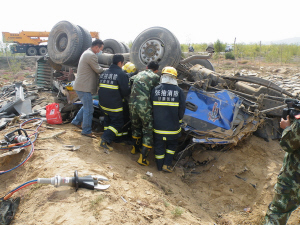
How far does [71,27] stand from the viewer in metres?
5.82

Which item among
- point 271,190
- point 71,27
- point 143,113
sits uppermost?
point 71,27

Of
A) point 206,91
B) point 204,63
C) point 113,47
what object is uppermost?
point 113,47

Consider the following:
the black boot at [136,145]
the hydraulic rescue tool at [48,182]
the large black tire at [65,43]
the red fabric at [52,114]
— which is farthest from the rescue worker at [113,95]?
the large black tire at [65,43]

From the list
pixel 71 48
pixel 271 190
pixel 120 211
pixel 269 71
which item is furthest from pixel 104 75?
pixel 269 71

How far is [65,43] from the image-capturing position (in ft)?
20.1

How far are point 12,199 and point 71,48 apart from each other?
4213mm

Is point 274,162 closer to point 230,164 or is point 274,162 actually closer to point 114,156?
point 230,164

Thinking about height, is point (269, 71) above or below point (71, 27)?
below

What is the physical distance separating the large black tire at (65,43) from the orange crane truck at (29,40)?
12.9 metres

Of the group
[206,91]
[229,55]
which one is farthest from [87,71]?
[229,55]

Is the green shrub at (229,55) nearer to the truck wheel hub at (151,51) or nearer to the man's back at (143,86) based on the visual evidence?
the truck wheel hub at (151,51)

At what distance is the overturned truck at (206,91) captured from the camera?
3998 mm

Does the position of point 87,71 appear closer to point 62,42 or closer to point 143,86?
point 143,86

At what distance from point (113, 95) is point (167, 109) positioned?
1055mm
